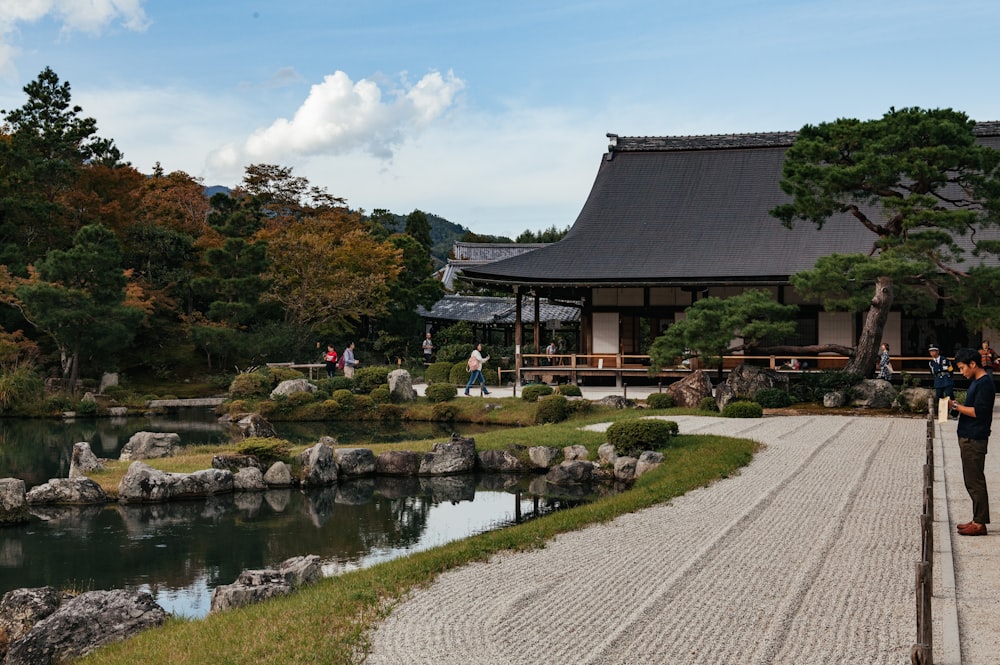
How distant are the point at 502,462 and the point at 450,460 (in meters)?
0.95

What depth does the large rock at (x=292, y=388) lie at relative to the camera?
Answer: 26062 millimetres

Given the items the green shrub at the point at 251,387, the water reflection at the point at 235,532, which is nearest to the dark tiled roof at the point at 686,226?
the green shrub at the point at 251,387

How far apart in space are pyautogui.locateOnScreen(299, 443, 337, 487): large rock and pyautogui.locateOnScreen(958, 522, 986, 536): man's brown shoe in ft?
35.1

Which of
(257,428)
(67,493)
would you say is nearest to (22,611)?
(67,493)

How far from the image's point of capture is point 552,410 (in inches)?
861

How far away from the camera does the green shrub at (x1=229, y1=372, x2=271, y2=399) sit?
26922 mm

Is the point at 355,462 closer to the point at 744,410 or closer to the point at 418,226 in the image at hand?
the point at 744,410

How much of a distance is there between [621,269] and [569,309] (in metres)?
14.3

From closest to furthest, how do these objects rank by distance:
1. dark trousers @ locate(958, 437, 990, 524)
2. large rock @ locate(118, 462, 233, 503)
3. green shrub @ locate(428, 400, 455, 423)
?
dark trousers @ locate(958, 437, 990, 524), large rock @ locate(118, 462, 233, 503), green shrub @ locate(428, 400, 455, 423)

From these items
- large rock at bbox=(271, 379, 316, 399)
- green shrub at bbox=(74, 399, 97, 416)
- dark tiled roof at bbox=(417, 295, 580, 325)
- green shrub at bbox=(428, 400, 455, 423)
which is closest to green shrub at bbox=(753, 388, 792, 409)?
green shrub at bbox=(428, 400, 455, 423)

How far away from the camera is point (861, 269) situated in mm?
20516

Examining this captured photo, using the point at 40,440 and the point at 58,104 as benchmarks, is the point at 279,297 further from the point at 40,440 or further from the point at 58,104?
the point at 40,440

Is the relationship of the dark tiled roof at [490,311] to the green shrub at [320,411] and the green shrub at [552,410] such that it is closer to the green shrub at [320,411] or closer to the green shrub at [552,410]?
the green shrub at [320,411]

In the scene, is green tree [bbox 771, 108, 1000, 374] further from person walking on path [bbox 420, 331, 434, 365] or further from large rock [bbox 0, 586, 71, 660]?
person walking on path [bbox 420, 331, 434, 365]
